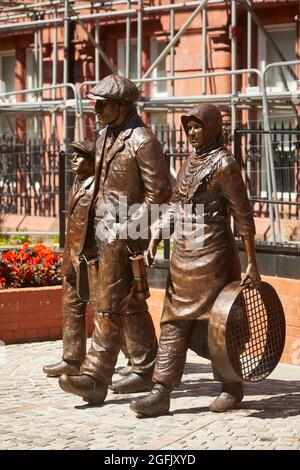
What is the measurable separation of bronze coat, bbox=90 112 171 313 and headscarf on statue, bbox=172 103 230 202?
22cm

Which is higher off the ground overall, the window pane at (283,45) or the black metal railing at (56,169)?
the window pane at (283,45)

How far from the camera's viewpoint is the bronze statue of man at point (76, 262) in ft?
34.0

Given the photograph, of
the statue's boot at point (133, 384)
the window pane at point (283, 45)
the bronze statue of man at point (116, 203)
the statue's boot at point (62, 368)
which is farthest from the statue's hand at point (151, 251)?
the window pane at point (283, 45)

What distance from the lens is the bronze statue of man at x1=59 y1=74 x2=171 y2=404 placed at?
9.50m

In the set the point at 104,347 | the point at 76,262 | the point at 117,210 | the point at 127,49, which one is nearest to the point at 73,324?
the point at 76,262

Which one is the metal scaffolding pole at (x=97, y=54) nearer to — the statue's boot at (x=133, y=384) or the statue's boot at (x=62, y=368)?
the statue's boot at (x=62, y=368)

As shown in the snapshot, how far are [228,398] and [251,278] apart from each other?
3.00 ft

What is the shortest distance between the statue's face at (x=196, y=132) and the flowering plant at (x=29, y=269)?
4.04 m

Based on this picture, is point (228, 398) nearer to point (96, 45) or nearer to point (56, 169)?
point (56, 169)

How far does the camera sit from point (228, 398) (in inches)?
368

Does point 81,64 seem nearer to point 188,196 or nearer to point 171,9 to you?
point 171,9

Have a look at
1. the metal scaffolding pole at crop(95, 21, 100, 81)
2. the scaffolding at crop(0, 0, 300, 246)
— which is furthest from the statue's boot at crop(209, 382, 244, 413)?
the metal scaffolding pole at crop(95, 21, 100, 81)

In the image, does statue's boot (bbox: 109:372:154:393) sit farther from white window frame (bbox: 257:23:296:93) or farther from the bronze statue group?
white window frame (bbox: 257:23:296:93)
